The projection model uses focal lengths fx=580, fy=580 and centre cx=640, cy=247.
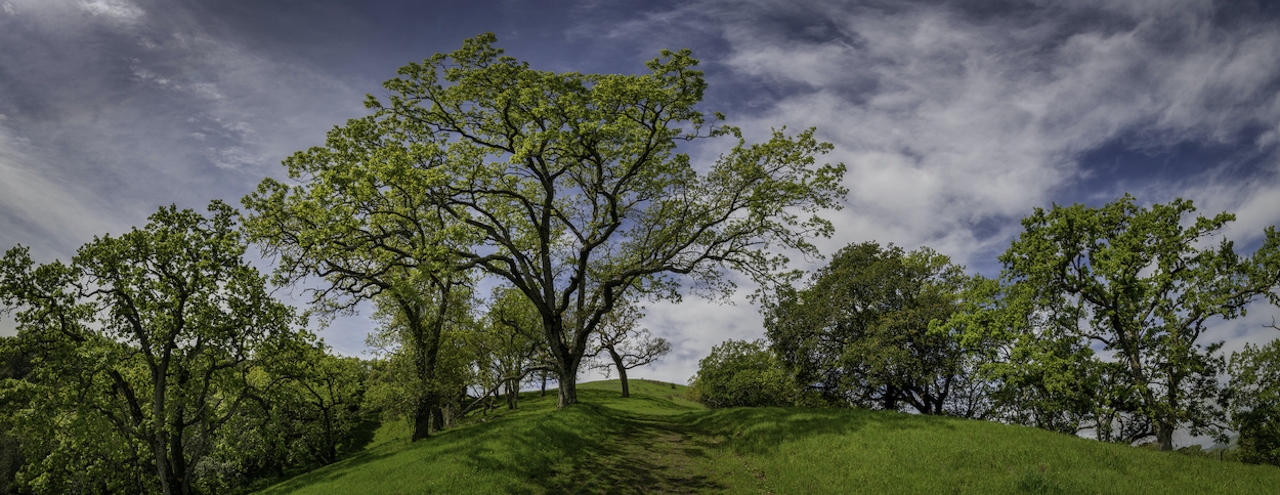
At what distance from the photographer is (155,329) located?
1045 inches

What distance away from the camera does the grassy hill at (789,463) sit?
16750 millimetres

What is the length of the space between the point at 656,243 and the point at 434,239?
15.1 meters

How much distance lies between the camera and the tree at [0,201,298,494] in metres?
26.2

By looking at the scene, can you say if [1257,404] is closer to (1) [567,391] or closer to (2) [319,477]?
(1) [567,391]

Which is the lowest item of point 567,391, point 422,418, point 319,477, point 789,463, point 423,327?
point 319,477

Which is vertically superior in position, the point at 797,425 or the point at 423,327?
the point at 423,327

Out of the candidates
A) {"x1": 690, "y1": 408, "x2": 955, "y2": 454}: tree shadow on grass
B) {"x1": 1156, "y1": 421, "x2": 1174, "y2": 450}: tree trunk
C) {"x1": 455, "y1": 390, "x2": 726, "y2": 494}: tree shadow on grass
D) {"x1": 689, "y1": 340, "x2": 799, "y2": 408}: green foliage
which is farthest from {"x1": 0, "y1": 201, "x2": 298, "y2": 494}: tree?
{"x1": 1156, "y1": 421, "x2": 1174, "y2": 450}: tree trunk

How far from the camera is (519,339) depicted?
49219 millimetres

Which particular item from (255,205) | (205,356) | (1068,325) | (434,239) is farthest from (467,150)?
(1068,325)

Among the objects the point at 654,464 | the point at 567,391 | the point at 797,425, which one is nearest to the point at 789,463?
the point at 797,425

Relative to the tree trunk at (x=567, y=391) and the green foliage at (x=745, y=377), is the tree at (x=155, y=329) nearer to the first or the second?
the tree trunk at (x=567, y=391)

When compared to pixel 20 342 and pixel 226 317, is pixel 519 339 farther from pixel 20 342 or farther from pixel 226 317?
pixel 20 342

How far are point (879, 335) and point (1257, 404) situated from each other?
19.0 m

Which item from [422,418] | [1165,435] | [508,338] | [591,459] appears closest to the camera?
[591,459]
